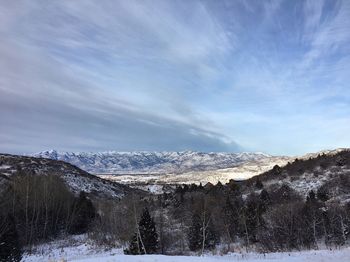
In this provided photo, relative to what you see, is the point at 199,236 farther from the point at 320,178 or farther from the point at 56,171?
the point at 56,171

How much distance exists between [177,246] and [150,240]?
12.1 m

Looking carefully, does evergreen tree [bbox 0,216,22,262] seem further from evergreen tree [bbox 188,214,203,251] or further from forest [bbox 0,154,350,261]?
evergreen tree [bbox 188,214,203,251]

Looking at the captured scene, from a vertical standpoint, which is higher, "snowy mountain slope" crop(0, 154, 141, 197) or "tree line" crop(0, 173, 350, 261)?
"snowy mountain slope" crop(0, 154, 141, 197)

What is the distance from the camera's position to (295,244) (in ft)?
144

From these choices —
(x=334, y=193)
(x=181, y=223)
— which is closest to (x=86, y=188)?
(x=181, y=223)

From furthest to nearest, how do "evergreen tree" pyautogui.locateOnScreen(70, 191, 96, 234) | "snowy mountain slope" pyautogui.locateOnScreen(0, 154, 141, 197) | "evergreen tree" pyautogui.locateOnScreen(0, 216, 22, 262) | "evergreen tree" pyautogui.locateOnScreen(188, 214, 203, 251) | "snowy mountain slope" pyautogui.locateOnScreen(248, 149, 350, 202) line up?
"snowy mountain slope" pyautogui.locateOnScreen(0, 154, 141, 197)
"evergreen tree" pyautogui.locateOnScreen(70, 191, 96, 234)
"snowy mountain slope" pyautogui.locateOnScreen(248, 149, 350, 202)
"evergreen tree" pyautogui.locateOnScreen(188, 214, 203, 251)
"evergreen tree" pyautogui.locateOnScreen(0, 216, 22, 262)

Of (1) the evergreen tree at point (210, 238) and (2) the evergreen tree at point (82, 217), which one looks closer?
(1) the evergreen tree at point (210, 238)

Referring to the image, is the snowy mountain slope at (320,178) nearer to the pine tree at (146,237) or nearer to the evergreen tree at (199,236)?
the evergreen tree at (199,236)

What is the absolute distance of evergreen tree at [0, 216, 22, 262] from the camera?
35925 mm

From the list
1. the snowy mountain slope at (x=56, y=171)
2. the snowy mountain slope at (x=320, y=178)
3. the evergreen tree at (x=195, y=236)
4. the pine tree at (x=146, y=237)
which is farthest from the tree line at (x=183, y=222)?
the snowy mountain slope at (x=56, y=171)

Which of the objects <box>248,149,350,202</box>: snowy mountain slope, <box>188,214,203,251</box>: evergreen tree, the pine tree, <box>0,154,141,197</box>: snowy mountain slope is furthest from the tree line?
<box>0,154,141,197</box>: snowy mountain slope

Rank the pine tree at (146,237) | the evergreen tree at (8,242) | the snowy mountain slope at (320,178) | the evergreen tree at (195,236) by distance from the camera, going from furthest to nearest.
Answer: the snowy mountain slope at (320,178) < the evergreen tree at (195,236) < the pine tree at (146,237) < the evergreen tree at (8,242)

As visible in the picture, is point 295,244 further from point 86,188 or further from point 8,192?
point 86,188

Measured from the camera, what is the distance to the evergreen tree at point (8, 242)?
35.9 metres
